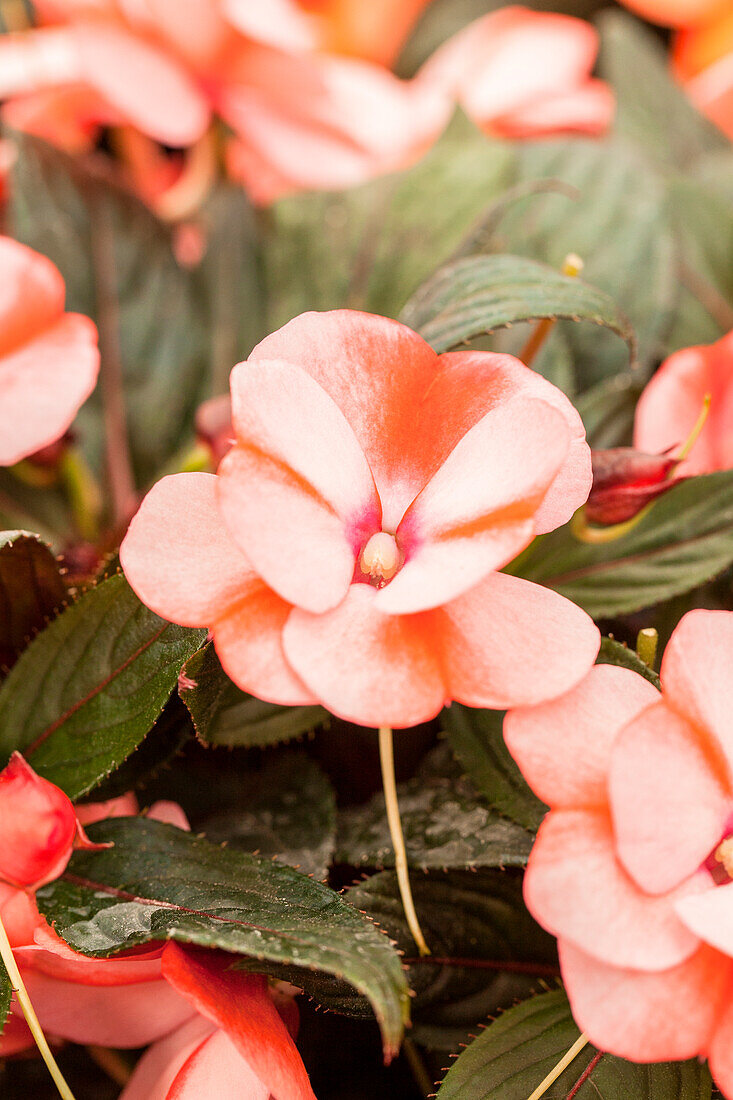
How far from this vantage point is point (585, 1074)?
0.24m

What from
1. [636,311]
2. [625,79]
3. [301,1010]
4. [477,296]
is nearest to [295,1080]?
[301,1010]

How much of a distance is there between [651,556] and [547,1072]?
0.52 feet

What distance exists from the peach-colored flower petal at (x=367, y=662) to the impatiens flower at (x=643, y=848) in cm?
2

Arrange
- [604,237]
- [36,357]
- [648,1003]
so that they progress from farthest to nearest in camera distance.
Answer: [604,237]
[36,357]
[648,1003]

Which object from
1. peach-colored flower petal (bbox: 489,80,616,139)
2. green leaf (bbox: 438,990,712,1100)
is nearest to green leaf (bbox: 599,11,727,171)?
peach-colored flower petal (bbox: 489,80,616,139)

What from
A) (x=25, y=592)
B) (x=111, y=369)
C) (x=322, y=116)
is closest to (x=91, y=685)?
(x=25, y=592)

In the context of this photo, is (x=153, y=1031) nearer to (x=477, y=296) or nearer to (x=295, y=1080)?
(x=295, y=1080)

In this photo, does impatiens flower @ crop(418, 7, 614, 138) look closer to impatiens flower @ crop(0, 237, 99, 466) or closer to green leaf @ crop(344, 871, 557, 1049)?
impatiens flower @ crop(0, 237, 99, 466)

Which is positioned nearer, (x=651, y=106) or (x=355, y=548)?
(x=355, y=548)

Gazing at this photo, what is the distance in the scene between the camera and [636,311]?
419mm

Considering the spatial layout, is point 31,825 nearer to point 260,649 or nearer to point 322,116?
point 260,649

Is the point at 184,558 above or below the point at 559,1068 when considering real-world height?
above

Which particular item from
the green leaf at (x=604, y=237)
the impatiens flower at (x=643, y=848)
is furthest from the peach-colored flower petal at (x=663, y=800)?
the green leaf at (x=604, y=237)

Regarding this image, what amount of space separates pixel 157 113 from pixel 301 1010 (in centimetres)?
38
